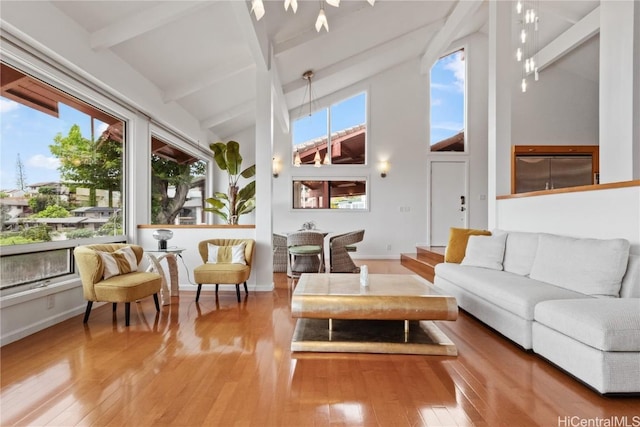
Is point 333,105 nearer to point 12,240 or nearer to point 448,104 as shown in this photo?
point 448,104

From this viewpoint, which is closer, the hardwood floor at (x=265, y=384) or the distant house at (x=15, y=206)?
the hardwood floor at (x=265, y=384)

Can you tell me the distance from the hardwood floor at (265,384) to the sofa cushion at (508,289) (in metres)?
0.35

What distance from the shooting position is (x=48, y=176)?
11.5 feet

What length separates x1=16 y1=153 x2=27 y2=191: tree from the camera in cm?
317

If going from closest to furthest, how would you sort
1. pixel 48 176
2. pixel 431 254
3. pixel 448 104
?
pixel 48 176, pixel 431 254, pixel 448 104

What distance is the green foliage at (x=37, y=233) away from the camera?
3.24 meters

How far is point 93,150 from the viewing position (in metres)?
4.21

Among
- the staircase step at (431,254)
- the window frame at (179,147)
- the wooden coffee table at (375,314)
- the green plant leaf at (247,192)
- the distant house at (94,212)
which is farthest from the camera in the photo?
the staircase step at (431,254)

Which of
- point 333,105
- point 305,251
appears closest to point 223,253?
point 305,251

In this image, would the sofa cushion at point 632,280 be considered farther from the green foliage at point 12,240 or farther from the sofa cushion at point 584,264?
the green foliage at point 12,240

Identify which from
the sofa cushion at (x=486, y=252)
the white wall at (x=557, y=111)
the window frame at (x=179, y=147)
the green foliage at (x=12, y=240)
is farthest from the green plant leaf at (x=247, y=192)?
the white wall at (x=557, y=111)

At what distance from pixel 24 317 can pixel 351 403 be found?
2.99m

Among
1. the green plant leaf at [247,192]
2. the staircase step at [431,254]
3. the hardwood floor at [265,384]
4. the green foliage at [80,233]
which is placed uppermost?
the green plant leaf at [247,192]

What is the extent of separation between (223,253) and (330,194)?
4181 millimetres
